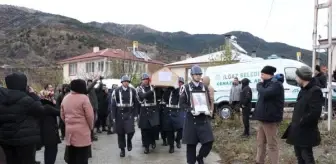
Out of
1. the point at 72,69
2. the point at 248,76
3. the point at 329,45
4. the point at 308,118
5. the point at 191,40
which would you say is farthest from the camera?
the point at 191,40

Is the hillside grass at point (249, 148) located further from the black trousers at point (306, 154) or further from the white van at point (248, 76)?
the white van at point (248, 76)

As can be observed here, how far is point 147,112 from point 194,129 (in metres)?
2.80

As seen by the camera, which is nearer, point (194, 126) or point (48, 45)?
point (194, 126)

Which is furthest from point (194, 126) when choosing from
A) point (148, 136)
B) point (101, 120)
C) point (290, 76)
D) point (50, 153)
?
point (290, 76)

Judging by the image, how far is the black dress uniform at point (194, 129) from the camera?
7.43 meters

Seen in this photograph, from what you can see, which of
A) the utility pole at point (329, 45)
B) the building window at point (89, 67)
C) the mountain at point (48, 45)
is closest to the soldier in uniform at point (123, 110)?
the utility pole at point (329, 45)

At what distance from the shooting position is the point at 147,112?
10086mm

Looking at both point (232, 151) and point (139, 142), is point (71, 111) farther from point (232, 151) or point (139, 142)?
point (139, 142)

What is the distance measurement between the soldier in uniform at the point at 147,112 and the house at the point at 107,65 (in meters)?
30.5

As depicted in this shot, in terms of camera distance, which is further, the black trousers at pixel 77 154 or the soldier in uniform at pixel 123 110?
the soldier in uniform at pixel 123 110

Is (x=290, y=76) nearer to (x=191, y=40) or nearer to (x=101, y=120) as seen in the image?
(x=101, y=120)

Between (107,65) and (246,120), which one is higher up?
(107,65)

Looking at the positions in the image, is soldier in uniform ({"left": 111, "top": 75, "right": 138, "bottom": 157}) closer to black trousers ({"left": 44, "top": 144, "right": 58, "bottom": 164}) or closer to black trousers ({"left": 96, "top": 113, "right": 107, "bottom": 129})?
black trousers ({"left": 44, "top": 144, "right": 58, "bottom": 164})

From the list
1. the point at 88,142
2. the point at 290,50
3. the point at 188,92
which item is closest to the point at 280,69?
the point at 188,92
